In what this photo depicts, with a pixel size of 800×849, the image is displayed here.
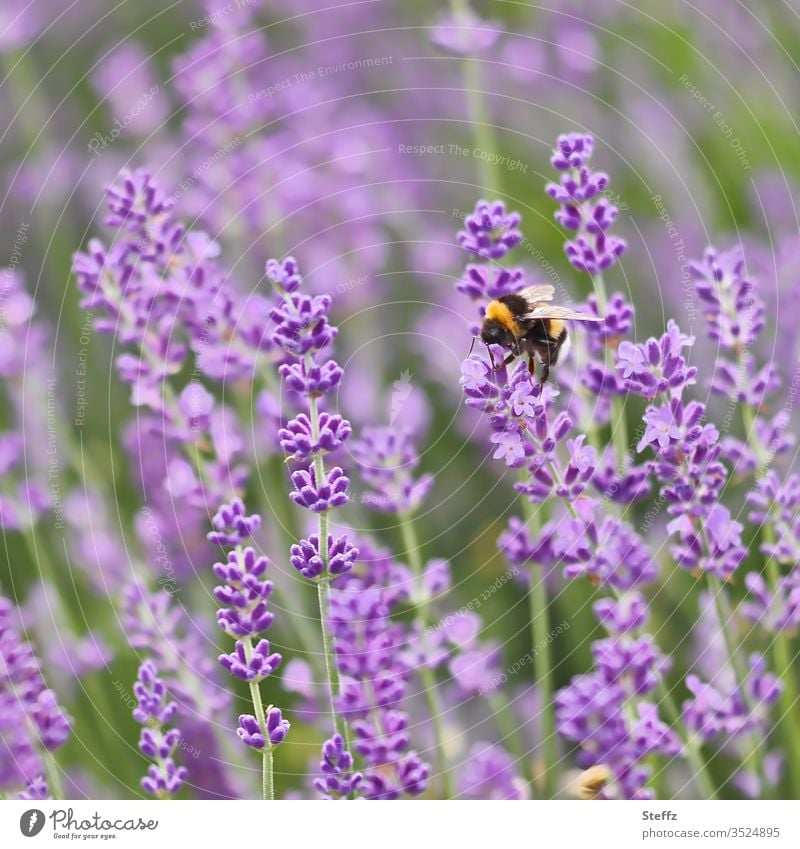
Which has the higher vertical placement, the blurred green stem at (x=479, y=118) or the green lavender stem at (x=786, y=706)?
the blurred green stem at (x=479, y=118)

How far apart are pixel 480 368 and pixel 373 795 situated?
30cm

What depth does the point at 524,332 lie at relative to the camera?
0.80m

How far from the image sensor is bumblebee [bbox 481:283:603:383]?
80 cm

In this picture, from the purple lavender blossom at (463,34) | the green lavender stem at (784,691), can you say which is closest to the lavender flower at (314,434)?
the green lavender stem at (784,691)

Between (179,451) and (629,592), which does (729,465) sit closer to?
(629,592)

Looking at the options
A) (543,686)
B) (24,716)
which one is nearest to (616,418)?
(543,686)

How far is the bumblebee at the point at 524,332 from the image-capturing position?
0.80 metres

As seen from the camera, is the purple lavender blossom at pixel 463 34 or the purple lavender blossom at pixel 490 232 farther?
the purple lavender blossom at pixel 463 34

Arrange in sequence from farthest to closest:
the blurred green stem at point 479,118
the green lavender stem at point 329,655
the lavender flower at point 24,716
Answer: the blurred green stem at point 479,118 < the lavender flower at point 24,716 < the green lavender stem at point 329,655

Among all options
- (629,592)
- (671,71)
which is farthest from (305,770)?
(671,71)

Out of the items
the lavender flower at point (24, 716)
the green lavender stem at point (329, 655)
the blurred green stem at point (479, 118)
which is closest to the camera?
the green lavender stem at point (329, 655)

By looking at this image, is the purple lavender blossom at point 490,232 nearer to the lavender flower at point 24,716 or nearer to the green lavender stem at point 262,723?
the green lavender stem at point 262,723

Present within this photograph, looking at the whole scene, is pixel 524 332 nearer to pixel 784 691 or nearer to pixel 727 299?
pixel 727 299

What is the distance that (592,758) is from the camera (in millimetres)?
754
